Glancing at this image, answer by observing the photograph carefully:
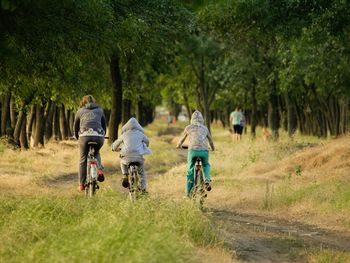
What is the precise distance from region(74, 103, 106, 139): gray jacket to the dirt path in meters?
2.98

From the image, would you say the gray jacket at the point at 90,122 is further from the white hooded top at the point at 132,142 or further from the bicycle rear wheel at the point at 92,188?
the bicycle rear wheel at the point at 92,188

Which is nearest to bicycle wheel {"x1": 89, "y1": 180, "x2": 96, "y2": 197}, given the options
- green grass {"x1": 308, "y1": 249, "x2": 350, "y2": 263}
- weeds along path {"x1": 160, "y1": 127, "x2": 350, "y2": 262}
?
weeds along path {"x1": 160, "y1": 127, "x2": 350, "y2": 262}

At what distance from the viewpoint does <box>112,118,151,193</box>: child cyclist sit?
14.7 m

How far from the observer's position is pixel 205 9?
2023 cm

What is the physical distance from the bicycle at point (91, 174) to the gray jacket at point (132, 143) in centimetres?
56

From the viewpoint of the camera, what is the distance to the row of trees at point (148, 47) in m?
13.0

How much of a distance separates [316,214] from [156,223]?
635cm

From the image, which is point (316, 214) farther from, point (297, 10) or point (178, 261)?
point (178, 261)

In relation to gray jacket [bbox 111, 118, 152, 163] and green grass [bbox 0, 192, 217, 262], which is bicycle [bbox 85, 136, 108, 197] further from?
green grass [bbox 0, 192, 217, 262]

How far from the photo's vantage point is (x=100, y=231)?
8.93m

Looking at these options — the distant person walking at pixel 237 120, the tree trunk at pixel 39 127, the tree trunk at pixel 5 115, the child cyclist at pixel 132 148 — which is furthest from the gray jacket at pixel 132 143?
the distant person walking at pixel 237 120

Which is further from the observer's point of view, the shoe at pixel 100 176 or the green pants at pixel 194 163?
the green pants at pixel 194 163

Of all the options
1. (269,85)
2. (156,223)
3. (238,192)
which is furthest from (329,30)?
(269,85)

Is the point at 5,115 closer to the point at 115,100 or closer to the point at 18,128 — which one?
the point at 18,128
